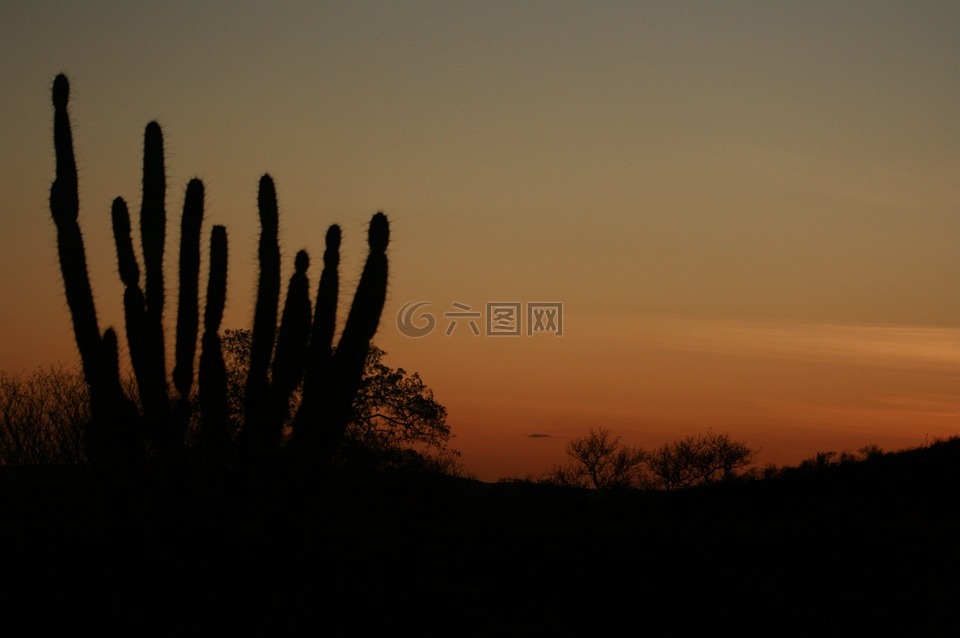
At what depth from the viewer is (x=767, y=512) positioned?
15.5m

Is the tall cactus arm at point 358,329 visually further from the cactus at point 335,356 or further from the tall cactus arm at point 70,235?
the tall cactus arm at point 70,235

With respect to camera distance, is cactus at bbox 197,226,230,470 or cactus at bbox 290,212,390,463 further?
cactus at bbox 197,226,230,470

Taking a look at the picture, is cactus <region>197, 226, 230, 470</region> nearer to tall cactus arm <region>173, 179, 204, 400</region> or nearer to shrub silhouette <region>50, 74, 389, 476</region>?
shrub silhouette <region>50, 74, 389, 476</region>

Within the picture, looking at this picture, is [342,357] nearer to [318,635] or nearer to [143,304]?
[143,304]

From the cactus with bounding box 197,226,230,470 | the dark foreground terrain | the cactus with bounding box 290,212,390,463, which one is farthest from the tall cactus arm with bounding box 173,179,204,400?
the dark foreground terrain

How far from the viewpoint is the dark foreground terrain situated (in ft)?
37.1

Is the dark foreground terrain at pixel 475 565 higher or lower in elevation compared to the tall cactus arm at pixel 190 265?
lower

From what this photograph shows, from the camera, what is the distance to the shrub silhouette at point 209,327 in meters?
13.2

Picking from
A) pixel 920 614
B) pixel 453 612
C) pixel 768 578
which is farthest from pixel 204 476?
pixel 920 614

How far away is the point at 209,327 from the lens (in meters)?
13.6

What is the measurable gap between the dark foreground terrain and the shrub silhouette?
89cm

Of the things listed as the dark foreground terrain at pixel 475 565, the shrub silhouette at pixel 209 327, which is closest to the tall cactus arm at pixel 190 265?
the shrub silhouette at pixel 209 327

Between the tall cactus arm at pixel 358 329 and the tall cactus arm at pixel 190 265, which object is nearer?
the tall cactus arm at pixel 358 329

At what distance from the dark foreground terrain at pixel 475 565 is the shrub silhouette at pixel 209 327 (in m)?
0.89
